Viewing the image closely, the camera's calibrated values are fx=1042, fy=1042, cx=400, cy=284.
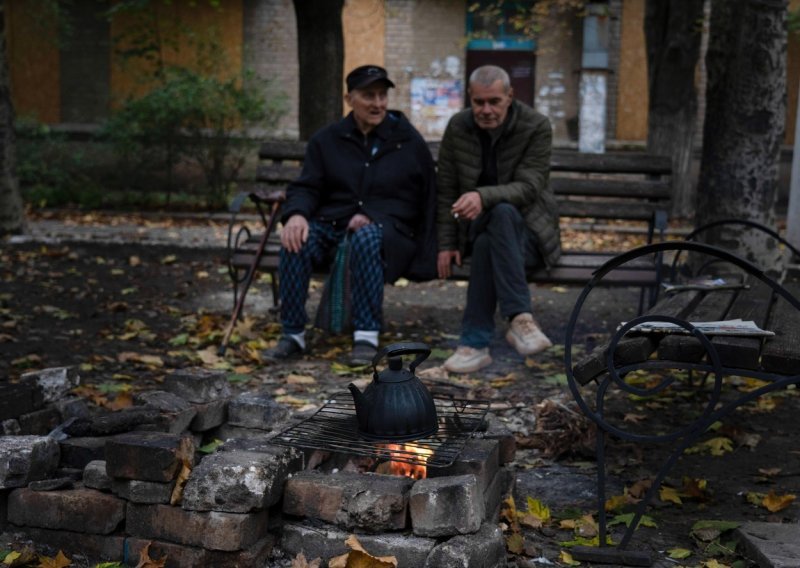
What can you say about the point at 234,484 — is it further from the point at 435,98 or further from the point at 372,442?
the point at 435,98

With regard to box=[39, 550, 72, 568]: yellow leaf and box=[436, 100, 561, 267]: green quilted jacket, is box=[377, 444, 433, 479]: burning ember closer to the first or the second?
box=[39, 550, 72, 568]: yellow leaf

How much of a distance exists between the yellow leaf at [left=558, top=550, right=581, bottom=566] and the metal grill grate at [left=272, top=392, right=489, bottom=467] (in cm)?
47

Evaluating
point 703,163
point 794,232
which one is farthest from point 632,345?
point 703,163

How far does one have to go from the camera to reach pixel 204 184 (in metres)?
17.3

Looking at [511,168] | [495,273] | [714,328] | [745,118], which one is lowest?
[495,273]

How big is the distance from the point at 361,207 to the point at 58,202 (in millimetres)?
10941

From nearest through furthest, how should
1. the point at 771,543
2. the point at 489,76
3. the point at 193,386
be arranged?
the point at 771,543, the point at 193,386, the point at 489,76

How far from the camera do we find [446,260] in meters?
6.08

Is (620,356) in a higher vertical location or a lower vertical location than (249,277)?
higher

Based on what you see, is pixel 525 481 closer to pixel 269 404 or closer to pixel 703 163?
pixel 269 404

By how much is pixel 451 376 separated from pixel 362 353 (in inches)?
22.0

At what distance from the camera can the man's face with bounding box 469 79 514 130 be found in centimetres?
579

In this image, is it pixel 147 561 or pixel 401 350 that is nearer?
pixel 147 561

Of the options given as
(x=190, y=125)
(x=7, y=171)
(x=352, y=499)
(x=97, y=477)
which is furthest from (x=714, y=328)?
(x=190, y=125)
